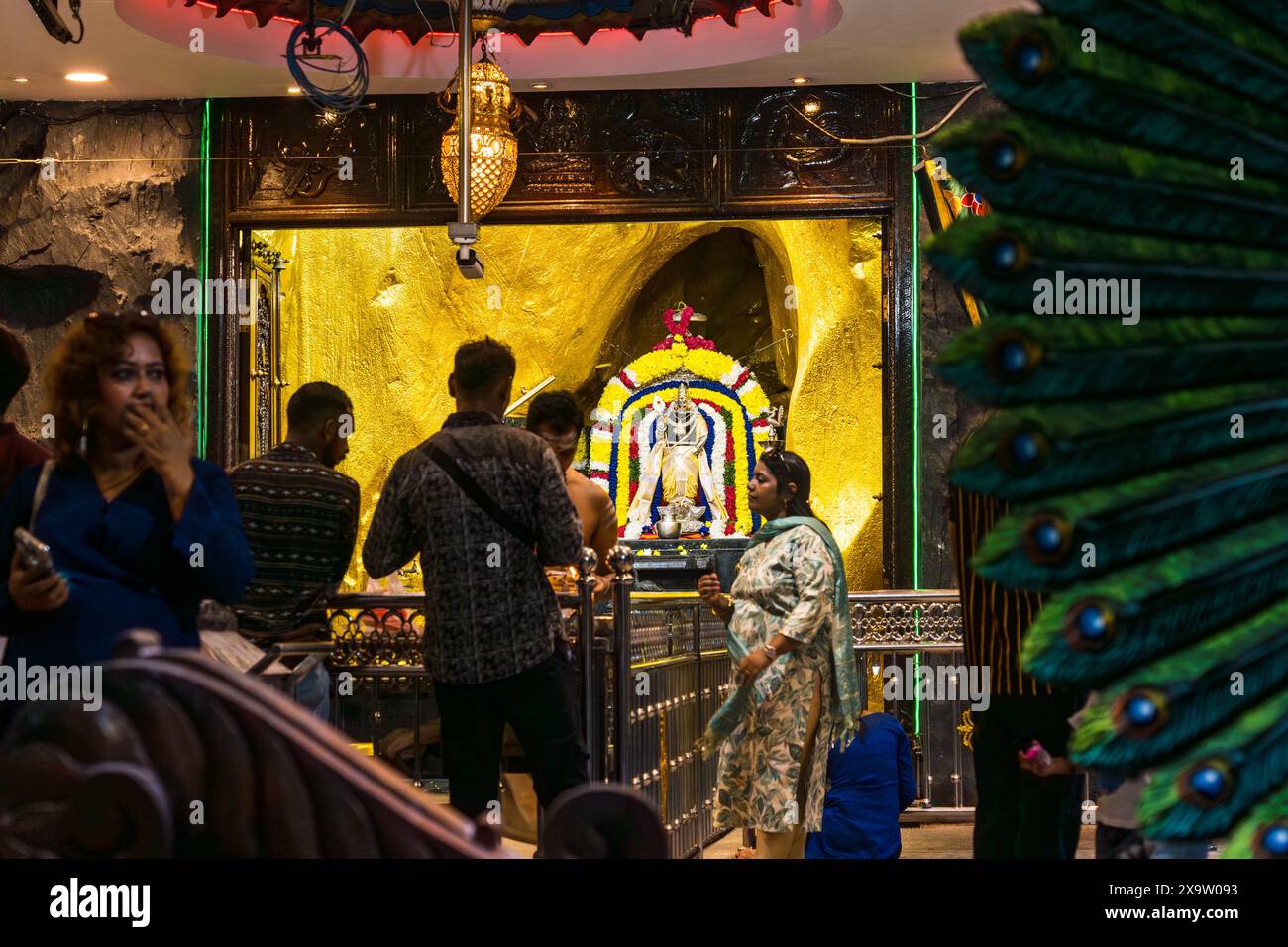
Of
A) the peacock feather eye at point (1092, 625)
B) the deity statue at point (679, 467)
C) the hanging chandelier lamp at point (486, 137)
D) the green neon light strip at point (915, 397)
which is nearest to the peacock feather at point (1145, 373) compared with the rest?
the peacock feather eye at point (1092, 625)

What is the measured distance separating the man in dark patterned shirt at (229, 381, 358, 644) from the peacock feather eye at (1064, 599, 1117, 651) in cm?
310

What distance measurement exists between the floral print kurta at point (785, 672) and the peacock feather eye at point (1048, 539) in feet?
12.7

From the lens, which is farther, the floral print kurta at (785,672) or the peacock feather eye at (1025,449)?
the floral print kurta at (785,672)

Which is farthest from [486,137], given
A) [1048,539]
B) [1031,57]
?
[1048,539]

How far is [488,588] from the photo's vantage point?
12.5 feet

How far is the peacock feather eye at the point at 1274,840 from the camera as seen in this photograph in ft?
3.38

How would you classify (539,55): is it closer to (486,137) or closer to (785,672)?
(486,137)

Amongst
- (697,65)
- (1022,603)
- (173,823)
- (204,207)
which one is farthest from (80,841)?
(204,207)

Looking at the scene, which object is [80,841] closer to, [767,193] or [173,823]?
[173,823]

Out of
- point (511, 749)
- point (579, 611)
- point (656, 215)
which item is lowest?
point (511, 749)

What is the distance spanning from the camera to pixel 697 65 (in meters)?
7.62

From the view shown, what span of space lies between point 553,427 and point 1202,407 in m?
3.82

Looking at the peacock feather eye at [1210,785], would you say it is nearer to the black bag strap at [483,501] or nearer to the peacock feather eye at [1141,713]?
the peacock feather eye at [1141,713]

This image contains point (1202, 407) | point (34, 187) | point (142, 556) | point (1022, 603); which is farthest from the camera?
point (34, 187)
